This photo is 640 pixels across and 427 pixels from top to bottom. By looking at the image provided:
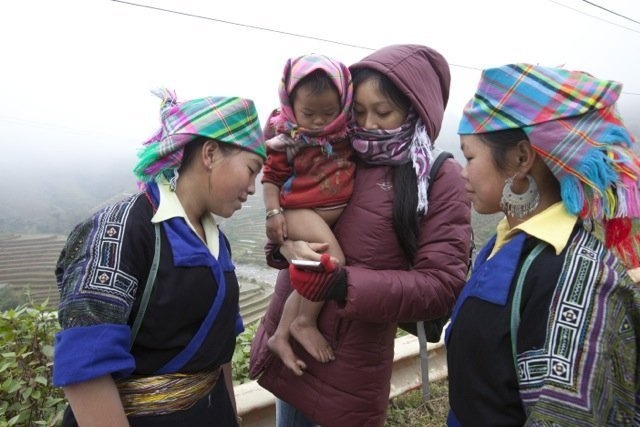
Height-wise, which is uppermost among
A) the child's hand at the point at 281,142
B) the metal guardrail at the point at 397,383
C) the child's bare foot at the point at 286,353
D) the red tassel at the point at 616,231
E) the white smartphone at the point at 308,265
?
the child's hand at the point at 281,142

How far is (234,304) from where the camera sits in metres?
1.52

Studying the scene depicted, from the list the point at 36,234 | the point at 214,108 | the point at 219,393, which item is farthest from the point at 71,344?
the point at 36,234

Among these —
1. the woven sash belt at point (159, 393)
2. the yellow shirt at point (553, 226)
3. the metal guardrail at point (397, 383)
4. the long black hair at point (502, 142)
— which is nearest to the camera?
the yellow shirt at point (553, 226)

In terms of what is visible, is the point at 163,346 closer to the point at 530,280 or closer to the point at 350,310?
the point at 350,310

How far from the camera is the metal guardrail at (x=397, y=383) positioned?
255cm

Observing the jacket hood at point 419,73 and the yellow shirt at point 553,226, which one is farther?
the jacket hood at point 419,73

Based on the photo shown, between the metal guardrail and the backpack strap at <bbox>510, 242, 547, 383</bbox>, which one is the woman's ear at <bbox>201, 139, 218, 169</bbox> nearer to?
the backpack strap at <bbox>510, 242, 547, 383</bbox>

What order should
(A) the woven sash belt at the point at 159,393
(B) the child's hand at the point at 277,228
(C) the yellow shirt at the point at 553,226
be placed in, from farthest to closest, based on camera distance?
(B) the child's hand at the point at 277,228, (A) the woven sash belt at the point at 159,393, (C) the yellow shirt at the point at 553,226

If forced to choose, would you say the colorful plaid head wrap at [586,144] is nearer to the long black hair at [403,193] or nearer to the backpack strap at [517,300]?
the backpack strap at [517,300]

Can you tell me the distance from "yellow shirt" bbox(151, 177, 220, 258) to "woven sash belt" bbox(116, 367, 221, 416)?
16.9 inches

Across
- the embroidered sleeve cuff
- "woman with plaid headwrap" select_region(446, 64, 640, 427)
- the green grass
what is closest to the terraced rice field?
the green grass

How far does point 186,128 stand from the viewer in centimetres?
135

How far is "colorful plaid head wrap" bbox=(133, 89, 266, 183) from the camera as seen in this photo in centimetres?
135

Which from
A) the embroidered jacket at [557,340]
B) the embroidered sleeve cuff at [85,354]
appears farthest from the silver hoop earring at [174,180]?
the embroidered jacket at [557,340]
